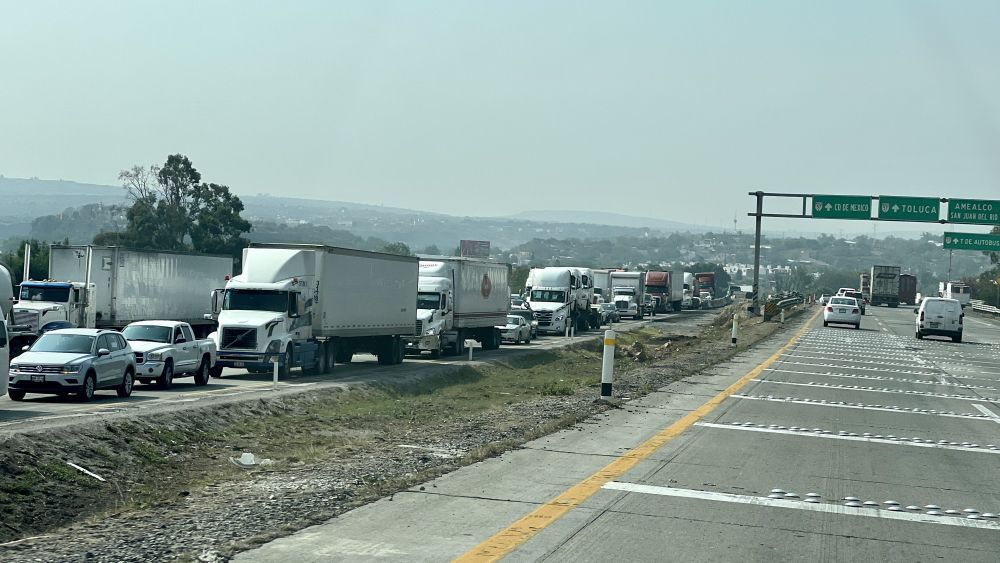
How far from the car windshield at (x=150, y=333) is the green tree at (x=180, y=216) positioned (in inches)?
2580

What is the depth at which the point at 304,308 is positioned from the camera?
31484mm

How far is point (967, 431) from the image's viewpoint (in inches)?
693

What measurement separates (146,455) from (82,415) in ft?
10.2

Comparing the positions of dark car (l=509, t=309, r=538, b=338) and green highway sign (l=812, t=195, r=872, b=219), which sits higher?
green highway sign (l=812, t=195, r=872, b=219)

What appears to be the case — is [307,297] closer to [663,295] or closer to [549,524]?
[549,524]

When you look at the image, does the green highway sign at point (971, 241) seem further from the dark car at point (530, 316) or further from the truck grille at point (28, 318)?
the truck grille at point (28, 318)

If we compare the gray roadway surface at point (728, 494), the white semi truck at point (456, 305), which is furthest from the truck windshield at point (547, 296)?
the gray roadway surface at point (728, 494)

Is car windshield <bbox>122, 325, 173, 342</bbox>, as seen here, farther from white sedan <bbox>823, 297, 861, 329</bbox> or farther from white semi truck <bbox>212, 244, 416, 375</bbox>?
white sedan <bbox>823, 297, 861, 329</bbox>

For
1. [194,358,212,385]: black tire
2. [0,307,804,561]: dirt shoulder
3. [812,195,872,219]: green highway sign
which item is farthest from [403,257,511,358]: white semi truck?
[812,195,872,219]: green highway sign

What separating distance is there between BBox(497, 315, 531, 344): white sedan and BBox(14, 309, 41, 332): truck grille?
→ 21171 mm

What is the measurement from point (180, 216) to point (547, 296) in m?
50.2

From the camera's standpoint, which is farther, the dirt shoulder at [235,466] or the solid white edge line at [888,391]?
the solid white edge line at [888,391]

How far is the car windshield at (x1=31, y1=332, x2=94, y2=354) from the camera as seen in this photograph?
22.4 meters

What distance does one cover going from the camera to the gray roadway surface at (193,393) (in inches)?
734
